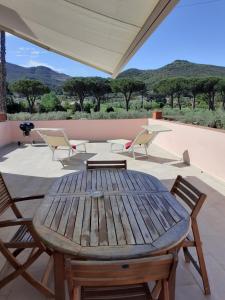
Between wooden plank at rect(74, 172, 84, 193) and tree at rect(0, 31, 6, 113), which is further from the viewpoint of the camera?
tree at rect(0, 31, 6, 113)

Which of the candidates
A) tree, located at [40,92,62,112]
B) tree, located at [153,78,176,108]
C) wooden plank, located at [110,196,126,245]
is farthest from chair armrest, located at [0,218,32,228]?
tree, located at [153,78,176,108]

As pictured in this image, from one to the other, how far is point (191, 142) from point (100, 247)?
6.61 m

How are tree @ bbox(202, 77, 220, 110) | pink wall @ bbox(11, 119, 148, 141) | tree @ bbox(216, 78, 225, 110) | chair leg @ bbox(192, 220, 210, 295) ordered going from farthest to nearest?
tree @ bbox(202, 77, 220, 110), tree @ bbox(216, 78, 225, 110), pink wall @ bbox(11, 119, 148, 141), chair leg @ bbox(192, 220, 210, 295)

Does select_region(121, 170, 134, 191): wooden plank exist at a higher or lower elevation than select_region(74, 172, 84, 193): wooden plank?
lower

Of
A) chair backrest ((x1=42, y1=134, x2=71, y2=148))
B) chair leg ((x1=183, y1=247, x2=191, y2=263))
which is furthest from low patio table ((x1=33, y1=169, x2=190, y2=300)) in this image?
chair backrest ((x1=42, y1=134, x2=71, y2=148))

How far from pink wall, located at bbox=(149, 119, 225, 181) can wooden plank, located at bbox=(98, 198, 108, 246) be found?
4.35 metres

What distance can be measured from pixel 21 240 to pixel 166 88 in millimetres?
27245

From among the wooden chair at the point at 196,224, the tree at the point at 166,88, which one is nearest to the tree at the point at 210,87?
the tree at the point at 166,88

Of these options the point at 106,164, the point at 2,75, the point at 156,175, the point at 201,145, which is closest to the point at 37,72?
the point at 2,75

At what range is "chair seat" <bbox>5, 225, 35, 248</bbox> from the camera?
2.44m

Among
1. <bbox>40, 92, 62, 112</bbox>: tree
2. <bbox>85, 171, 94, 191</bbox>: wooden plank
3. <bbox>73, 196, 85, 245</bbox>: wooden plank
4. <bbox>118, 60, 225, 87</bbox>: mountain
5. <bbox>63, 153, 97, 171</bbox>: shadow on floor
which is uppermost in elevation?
<bbox>118, 60, 225, 87</bbox>: mountain

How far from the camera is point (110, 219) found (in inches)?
91.6

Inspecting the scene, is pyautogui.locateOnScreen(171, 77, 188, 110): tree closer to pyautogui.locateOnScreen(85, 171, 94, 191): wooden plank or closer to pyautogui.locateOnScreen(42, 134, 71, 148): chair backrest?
pyautogui.locateOnScreen(42, 134, 71, 148): chair backrest

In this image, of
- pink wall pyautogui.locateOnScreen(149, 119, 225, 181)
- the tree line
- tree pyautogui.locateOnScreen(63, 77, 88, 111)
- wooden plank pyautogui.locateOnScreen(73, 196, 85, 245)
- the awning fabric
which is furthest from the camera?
tree pyautogui.locateOnScreen(63, 77, 88, 111)
